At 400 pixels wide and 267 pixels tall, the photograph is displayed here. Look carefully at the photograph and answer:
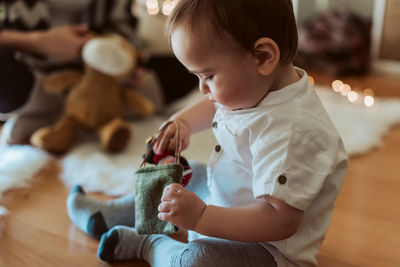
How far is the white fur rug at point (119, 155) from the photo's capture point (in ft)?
3.86

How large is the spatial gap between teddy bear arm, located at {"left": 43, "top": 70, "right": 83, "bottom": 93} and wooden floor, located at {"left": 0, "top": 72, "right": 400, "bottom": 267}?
0.81 ft

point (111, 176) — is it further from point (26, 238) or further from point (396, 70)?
point (396, 70)

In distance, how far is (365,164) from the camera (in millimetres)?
1345

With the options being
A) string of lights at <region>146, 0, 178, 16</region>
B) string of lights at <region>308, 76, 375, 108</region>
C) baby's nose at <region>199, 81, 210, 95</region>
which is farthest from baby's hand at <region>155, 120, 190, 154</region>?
string of lights at <region>146, 0, 178, 16</region>

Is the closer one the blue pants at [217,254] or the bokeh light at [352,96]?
the blue pants at [217,254]

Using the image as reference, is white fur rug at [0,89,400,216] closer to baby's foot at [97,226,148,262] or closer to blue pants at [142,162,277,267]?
baby's foot at [97,226,148,262]

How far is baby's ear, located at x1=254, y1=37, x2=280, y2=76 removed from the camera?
0.67 m

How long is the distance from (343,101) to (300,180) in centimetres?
129

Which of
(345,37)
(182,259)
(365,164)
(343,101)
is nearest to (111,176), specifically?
(182,259)

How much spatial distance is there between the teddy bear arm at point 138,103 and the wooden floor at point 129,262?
1.06 feet

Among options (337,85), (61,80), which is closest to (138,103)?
(61,80)

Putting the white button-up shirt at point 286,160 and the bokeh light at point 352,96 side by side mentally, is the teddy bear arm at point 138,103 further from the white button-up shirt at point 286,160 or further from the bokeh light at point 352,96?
the bokeh light at point 352,96

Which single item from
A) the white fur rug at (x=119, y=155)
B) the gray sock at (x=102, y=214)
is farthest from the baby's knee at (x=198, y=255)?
the white fur rug at (x=119, y=155)

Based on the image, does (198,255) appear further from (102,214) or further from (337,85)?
(337,85)
